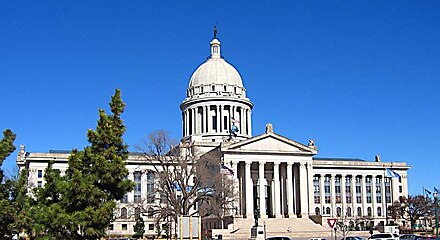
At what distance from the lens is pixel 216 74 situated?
439 ft

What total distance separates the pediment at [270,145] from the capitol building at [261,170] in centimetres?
18

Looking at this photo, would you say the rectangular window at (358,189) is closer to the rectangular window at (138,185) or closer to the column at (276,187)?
the column at (276,187)

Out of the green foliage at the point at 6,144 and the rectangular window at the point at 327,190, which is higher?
the green foliage at the point at 6,144

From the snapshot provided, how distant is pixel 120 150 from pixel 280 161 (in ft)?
264

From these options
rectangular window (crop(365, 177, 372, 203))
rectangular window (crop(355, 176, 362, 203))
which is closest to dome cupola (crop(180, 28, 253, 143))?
rectangular window (crop(355, 176, 362, 203))

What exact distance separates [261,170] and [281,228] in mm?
13112

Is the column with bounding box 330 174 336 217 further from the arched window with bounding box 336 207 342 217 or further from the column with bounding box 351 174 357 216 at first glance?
the column with bounding box 351 174 357 216

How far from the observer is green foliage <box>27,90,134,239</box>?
30.7m

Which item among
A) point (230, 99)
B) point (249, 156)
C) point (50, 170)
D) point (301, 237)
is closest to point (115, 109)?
point (50, 170)

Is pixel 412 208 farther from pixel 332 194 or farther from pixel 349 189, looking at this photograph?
pixel 332 194

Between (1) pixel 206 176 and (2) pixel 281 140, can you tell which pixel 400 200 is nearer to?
(2) pixel 281 140

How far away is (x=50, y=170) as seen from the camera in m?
38.4

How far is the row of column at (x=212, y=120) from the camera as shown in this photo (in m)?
129

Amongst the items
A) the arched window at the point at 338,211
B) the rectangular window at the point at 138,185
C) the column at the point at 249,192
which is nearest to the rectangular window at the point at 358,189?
the arched window at the point at 338,211
